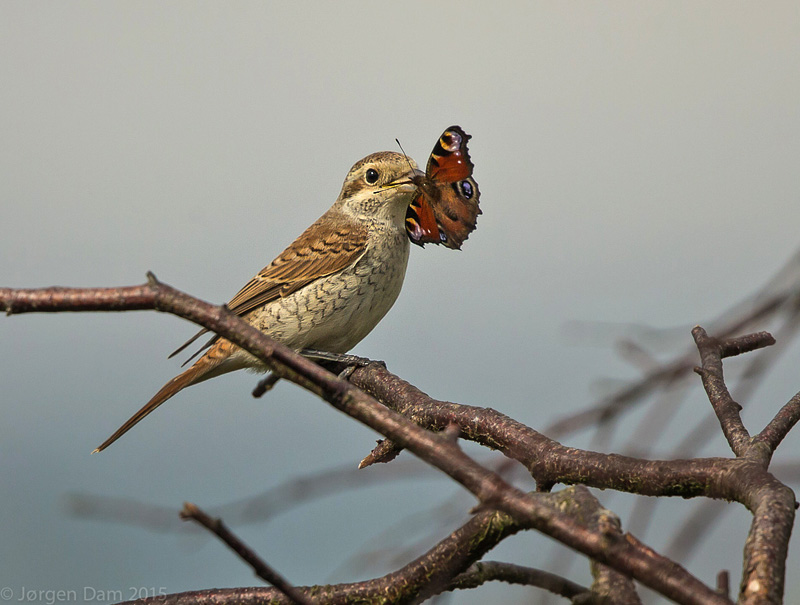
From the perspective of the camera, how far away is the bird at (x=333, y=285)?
15.4ft

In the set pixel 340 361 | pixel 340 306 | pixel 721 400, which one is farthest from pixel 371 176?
pixel 721 400

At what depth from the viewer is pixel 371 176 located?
5.36 meters

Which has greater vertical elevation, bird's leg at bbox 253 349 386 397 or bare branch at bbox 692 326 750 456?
bird's leg at bbox 253 349 386 397

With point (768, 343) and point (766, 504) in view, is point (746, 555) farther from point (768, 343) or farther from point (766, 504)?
point (768, 343)

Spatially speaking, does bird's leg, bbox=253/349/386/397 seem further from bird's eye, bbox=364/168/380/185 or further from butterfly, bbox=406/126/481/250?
bird's eye, bbox=364/168/380/185

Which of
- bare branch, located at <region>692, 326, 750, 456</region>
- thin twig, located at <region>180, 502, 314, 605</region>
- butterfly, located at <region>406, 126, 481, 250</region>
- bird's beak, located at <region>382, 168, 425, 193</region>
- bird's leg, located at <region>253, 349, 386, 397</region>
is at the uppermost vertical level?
bird's beak, located at <region>382, 168, 425, 193</region>

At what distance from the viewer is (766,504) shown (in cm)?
173

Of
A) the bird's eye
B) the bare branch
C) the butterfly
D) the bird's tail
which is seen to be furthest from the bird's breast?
the bare branch

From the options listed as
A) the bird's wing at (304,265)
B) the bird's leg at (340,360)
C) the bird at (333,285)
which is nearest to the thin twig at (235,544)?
the bird's leg at (340,360)

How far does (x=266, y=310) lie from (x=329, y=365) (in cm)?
56

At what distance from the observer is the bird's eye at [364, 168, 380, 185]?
5332 mm

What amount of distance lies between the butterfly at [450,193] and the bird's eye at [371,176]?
0.85 metres

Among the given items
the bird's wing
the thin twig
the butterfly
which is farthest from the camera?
the bird's wing

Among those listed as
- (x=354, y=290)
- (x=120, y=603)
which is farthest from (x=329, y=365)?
(x=120, y=603)
